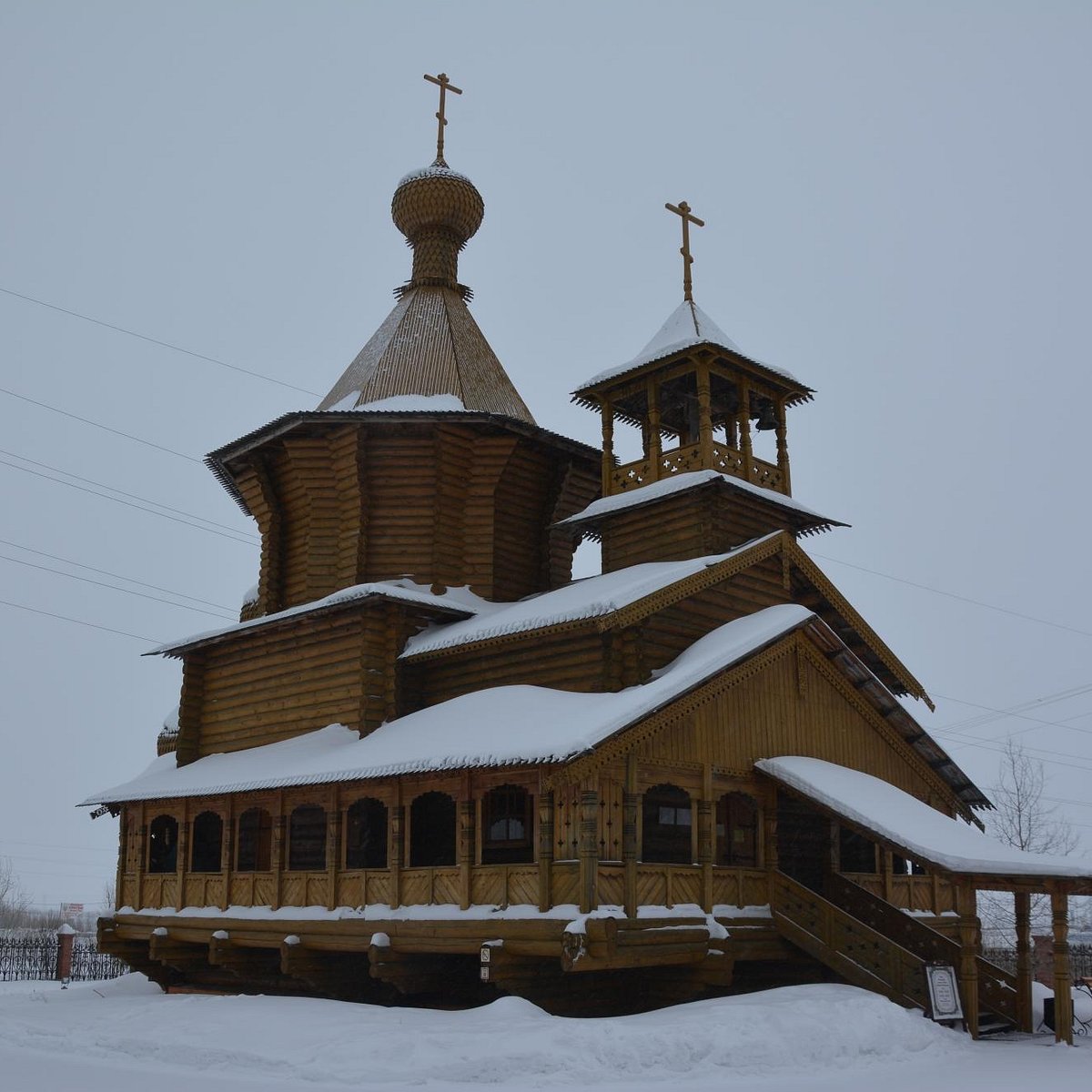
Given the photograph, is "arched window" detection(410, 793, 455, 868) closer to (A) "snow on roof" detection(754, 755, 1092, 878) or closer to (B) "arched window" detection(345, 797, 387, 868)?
(B) "arched window" detection(345, 797, 387, 868)

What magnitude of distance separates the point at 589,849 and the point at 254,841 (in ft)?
31.5

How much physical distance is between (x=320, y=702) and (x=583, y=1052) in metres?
9.79

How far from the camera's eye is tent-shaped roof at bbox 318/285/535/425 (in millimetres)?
25453

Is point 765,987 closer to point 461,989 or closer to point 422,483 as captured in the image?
point 461,989

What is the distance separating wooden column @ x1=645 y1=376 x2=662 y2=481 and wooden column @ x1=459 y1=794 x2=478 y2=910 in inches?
303

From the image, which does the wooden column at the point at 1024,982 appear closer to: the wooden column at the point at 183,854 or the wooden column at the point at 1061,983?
the wooden column at the point at 1061,983

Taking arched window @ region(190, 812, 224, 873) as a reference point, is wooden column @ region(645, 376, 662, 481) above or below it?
above

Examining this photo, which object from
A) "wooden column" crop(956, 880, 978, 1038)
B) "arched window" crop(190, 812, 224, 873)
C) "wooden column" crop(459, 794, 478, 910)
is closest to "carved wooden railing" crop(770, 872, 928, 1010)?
"wooden column" crop(956, 880, 978, 1038)

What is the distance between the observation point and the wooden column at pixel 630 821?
15.6 metres

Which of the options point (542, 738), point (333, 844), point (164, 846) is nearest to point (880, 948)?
point (542, 738)

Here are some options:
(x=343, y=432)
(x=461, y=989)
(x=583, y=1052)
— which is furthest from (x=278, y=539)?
(x=583, y=1052)

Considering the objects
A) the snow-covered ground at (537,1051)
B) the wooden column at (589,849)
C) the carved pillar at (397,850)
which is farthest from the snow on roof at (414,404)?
the snow-covered ground at (537,1051)

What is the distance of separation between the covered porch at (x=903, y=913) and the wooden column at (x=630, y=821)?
2625 mm

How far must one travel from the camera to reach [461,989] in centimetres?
1864
